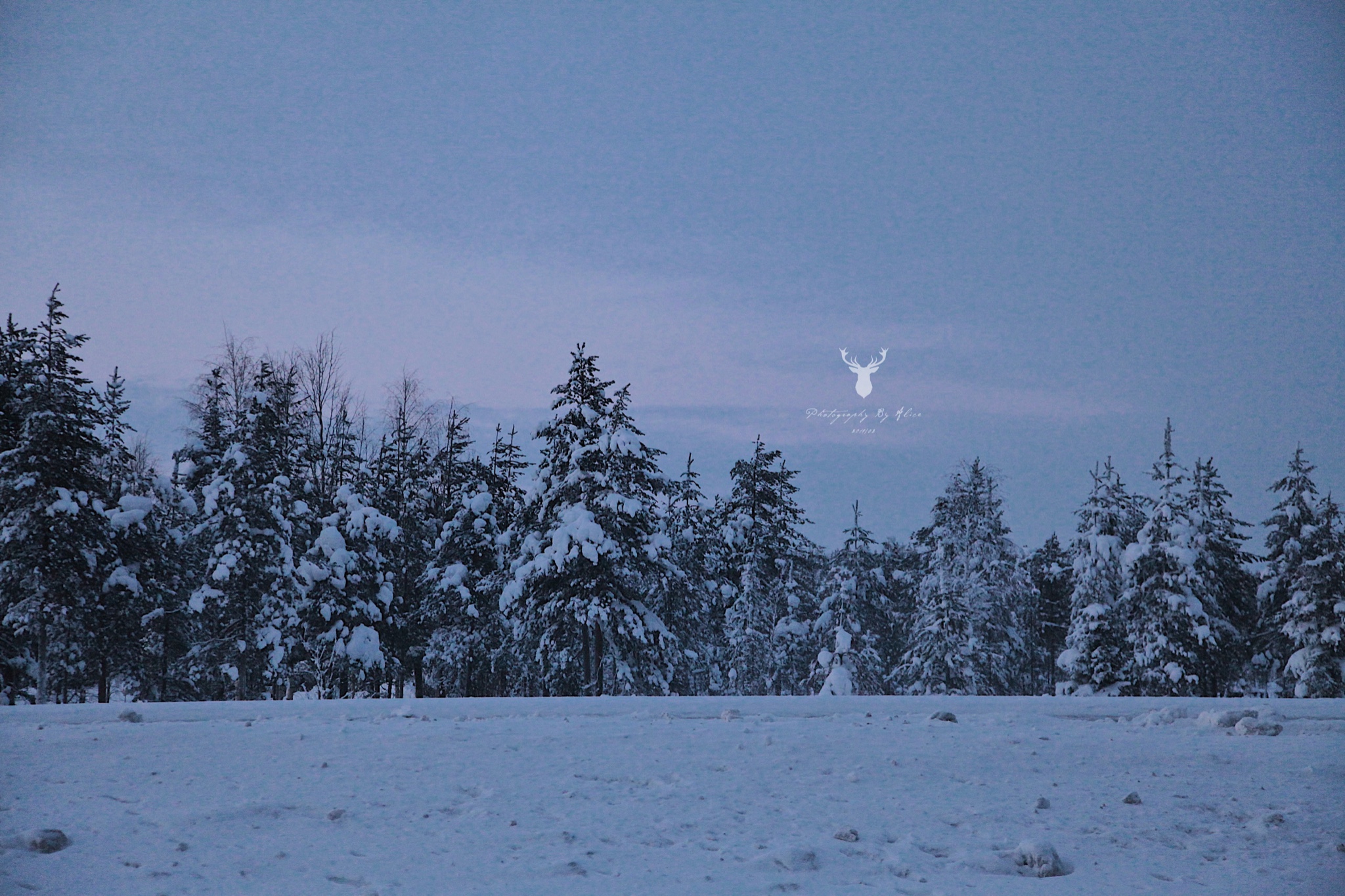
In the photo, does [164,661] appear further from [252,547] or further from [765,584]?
[765,584]

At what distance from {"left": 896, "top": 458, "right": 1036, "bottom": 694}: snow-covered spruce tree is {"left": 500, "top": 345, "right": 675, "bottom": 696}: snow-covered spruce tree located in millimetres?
11113

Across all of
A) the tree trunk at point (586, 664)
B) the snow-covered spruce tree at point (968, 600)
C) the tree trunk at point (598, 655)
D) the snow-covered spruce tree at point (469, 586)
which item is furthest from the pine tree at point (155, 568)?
the snow-covered spruce tree at point (968, 600)

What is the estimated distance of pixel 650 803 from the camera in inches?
301

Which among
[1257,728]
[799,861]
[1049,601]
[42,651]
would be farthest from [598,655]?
[1049,601]

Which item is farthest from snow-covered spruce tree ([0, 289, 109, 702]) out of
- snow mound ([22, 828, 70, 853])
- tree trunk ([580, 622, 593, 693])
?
snow mound ([22, 828, 70, 853])

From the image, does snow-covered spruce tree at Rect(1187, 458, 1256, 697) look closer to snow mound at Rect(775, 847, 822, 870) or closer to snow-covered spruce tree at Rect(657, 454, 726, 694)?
snow-covered spruce tree at Rect(657, 454, 726, 694)

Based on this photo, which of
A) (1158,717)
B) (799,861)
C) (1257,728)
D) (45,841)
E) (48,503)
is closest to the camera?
(45,841)

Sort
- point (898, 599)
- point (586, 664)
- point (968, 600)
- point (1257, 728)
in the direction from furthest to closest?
point (898, 599), point (968, 600), point (586, 664), point (1257, 728)

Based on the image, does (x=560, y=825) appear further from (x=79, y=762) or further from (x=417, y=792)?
(x=79, y=762)

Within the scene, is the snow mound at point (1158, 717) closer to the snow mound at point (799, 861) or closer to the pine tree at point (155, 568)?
the snow mound at point (799, 861)

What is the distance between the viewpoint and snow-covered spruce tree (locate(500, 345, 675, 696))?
2672 centimetres

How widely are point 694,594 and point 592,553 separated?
738cm

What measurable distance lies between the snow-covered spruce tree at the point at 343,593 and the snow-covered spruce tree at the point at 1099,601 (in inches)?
918

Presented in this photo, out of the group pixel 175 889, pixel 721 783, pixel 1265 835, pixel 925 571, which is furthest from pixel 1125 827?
pixel 925 571
